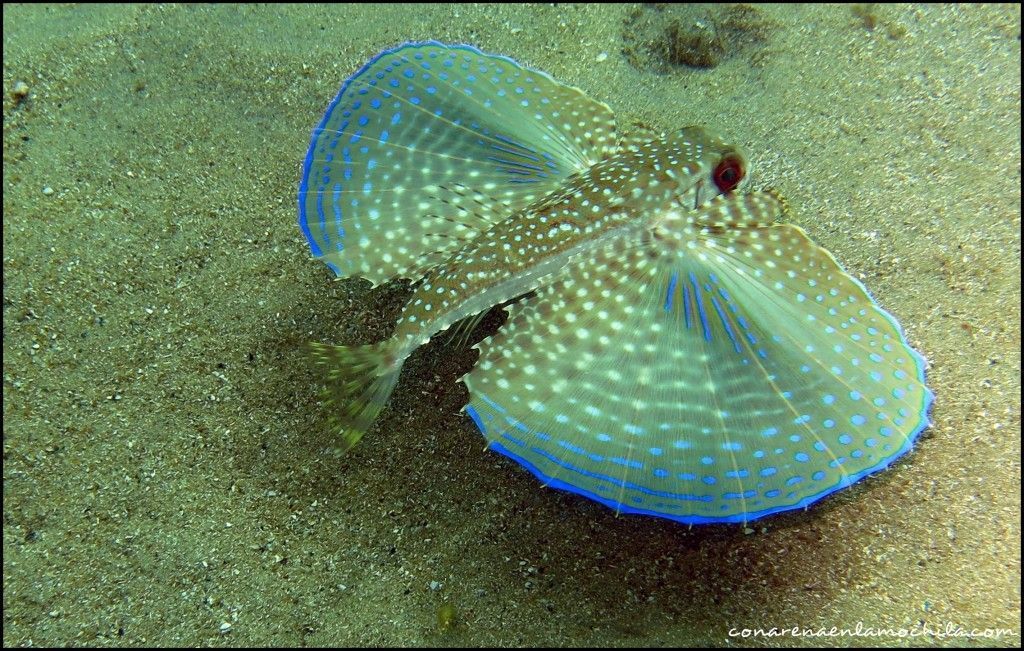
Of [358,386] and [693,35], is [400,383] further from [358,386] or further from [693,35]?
[693,35]

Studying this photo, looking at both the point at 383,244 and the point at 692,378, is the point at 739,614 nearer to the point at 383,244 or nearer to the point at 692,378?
the point at 692,378

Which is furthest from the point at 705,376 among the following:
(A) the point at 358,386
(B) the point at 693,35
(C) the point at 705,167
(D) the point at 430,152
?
(B) the point at 693,35

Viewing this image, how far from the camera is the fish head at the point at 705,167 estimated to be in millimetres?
2789

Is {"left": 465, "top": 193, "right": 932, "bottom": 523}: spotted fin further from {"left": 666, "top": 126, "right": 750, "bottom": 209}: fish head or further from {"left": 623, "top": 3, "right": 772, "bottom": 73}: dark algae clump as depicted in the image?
{"left": 623, "top": 3, "right": 772, "bottom": 73}: dark algae clump

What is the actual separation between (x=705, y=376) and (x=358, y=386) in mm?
1515

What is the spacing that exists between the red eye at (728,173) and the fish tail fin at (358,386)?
1.81m

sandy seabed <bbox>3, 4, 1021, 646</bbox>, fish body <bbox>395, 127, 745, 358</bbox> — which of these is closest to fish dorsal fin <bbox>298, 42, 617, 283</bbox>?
fish body <bbox>395, 127, 745, 358</bbox>

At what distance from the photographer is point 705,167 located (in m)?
2.80

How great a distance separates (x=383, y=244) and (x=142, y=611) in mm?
1983

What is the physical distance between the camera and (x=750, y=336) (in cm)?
240

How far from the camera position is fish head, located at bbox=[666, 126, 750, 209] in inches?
110

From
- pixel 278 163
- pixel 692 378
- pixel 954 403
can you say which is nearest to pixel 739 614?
pixel 692 378

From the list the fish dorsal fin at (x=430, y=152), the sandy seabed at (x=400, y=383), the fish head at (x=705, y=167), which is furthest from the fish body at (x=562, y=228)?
the sandy seabed at (x=400, y=383)

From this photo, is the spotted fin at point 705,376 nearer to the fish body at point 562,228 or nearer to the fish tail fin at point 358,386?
the fish body at point 562,228
